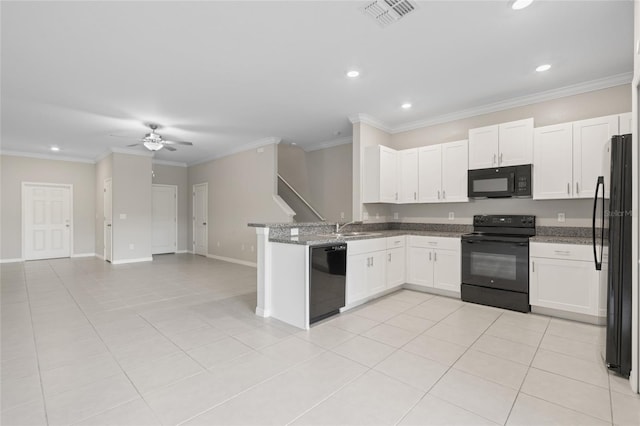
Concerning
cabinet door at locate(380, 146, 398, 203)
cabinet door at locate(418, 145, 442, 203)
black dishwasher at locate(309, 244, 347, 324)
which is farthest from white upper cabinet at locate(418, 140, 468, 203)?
black dishwasher at locate(309, 244, 347, 324)

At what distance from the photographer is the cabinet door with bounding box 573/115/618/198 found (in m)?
3.31

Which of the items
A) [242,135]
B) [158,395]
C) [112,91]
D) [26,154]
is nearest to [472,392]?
[158,395]

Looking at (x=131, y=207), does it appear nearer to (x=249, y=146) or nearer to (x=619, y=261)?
(x=249, y=146)

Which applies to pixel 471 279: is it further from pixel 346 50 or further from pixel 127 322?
pixel 127 322

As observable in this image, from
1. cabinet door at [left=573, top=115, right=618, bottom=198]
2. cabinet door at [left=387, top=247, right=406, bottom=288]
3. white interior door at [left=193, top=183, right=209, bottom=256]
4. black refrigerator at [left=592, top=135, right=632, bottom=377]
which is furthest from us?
white interior door at [left=193, top=183, right=209, bottom=256]

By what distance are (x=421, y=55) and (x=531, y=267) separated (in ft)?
8.90

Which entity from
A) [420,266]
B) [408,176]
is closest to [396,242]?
[420,266]

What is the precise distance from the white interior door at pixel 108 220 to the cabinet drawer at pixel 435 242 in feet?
22.6

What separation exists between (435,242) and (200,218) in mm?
6889

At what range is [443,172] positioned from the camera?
457 centimetres

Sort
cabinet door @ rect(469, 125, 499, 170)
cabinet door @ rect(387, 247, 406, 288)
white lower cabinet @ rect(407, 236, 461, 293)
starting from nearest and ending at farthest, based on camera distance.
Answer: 1. cabinet door @ rect(469, 125, 499, 170)
2. white lower cabinet @ rect(407, 236, 461, 293)
3. cabinet door @ rect(387, 247, 406, 288)

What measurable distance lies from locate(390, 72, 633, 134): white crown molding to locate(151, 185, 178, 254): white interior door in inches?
280

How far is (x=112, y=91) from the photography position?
3906 millimetres

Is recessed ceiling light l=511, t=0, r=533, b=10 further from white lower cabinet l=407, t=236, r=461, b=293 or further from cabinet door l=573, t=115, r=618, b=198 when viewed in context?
white lower cabinet l=407, t=236, r=461, b=293
